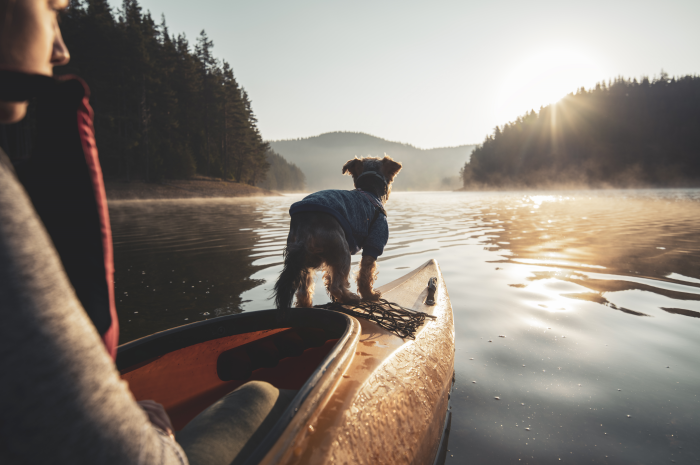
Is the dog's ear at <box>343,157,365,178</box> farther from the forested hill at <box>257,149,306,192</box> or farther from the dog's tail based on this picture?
the forested hill at <box>257,149,306,192</box>

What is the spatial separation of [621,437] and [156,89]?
4876cm

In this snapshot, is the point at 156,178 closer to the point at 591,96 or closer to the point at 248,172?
the point at 248,172

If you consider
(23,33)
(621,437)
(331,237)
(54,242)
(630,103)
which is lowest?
(621,437)

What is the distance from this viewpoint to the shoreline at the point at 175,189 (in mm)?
31344

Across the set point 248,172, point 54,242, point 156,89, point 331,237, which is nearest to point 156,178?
point 156,89

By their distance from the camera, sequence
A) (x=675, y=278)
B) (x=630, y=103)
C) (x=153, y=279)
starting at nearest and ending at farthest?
(x=675, y=278) → (x=153, y=279) → (x=630, y=103)

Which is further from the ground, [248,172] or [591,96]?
[591,96]

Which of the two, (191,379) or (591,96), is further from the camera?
(591,96)

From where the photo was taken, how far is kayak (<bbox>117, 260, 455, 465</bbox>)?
51.6 inches

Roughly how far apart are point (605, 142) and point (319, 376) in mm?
113210

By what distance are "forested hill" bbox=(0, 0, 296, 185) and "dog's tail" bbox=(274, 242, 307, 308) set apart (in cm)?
3472

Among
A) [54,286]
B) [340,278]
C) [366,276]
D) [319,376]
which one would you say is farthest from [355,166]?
[54,286]

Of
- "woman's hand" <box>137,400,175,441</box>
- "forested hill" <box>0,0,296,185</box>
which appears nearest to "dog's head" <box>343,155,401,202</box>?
"woman's hand" <box>137,400,175,441</box>

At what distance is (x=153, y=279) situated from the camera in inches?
231
